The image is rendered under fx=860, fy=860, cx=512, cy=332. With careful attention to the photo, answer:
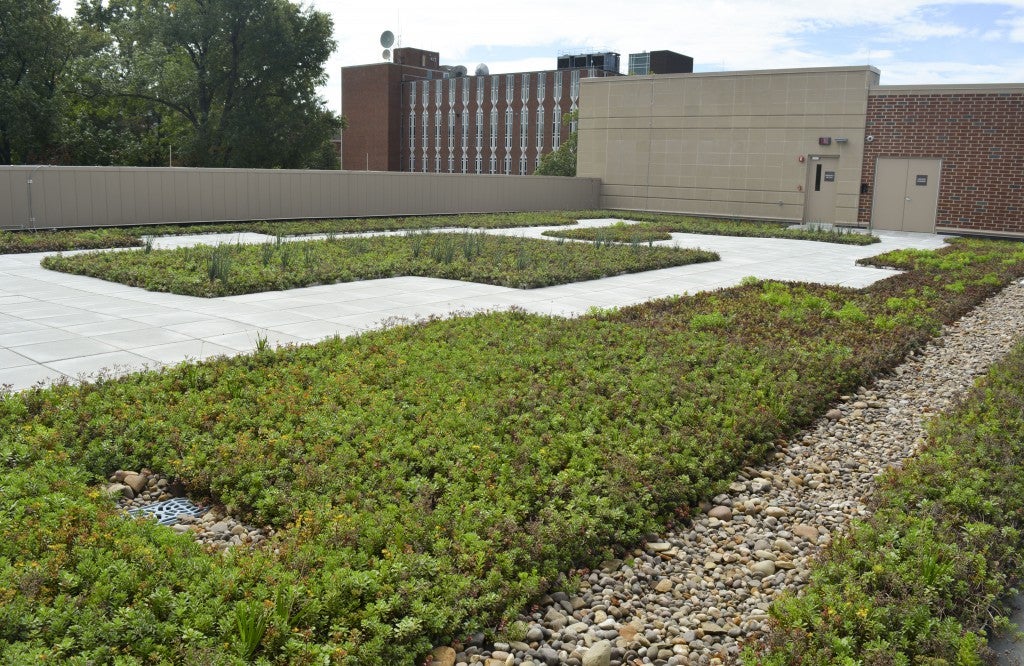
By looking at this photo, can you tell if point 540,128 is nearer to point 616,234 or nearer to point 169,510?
point 616,234

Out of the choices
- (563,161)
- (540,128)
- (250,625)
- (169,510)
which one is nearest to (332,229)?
(169,510)

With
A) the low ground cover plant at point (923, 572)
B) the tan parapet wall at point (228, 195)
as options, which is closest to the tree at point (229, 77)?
the tan parapet wall at point (228, 195)

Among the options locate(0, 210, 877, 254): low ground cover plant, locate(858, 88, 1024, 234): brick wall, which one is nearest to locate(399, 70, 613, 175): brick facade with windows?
locate(858, 88, 1024, 234): brick wall

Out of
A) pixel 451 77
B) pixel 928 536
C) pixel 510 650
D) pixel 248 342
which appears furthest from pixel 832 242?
pixel 451 77

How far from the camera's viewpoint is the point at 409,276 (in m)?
12.8

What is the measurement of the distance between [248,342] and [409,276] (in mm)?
5052

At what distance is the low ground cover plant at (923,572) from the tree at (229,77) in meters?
36.0

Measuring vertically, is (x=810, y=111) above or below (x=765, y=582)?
above

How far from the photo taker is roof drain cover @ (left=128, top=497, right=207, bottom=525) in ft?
14.6

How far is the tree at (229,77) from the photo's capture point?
3572 centimetres

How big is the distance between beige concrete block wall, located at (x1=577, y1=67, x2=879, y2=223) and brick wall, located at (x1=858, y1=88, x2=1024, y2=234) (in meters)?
1.10

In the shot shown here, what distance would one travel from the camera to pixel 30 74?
32062 mm

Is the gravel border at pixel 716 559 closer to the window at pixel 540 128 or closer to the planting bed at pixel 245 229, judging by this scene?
the planting bed at pixel 245 229

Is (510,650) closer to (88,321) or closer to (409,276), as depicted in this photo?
(88,321)
